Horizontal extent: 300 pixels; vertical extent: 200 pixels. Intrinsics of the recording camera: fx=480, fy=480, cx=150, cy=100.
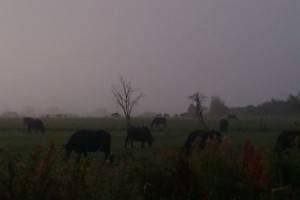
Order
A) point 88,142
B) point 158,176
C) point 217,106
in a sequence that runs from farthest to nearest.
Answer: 1. point 217,106
2. point 88,142
3. point 158,176

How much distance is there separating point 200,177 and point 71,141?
1912 centimetres

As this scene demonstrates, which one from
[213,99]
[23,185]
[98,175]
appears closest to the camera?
[23,185]

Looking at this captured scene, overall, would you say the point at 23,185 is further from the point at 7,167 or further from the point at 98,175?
the point at 98,175

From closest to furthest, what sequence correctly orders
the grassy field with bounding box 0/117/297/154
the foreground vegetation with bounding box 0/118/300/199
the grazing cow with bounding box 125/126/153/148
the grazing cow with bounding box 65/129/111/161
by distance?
1. the foreground vegetation with bounding box 0/118/300/199
2. the grazing cow with bounding box 65/129/111/161
3. the grassy field with bounding box 0/117/297/154
4. the grazing cow with bounding box 125/126/153/148

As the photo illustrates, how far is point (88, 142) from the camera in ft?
88.0

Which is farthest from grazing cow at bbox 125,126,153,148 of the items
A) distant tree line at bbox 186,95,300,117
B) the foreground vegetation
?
distant tree line at bbox 186,95,300,117

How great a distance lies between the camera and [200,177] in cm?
799

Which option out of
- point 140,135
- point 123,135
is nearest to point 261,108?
point 123,135

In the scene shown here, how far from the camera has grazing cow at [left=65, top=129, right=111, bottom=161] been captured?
2627 centimetres

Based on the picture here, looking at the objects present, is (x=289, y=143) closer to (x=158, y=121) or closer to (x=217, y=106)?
(x=158, y=121)

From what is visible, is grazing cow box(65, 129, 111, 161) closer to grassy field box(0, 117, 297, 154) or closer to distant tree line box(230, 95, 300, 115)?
grassy field box(0, 117, 297, 154)

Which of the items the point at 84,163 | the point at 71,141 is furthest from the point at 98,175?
the point at 71,141

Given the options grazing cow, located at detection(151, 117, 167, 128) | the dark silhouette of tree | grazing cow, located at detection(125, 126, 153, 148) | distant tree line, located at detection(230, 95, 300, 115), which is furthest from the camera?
the dark silhouette of tree

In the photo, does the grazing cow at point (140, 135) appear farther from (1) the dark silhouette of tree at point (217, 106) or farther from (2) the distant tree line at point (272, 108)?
(1) the dark silhouette of tree at point (217, 106)
